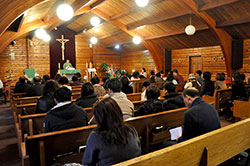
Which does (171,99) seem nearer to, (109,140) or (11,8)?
(109,140)

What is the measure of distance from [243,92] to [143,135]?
3.27 metres

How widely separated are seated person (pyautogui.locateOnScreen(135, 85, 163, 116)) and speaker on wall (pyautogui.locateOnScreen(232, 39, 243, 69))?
6.16 metres

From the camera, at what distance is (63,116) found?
217cm

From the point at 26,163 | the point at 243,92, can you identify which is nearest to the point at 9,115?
the point at 26,163

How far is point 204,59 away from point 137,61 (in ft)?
15.3

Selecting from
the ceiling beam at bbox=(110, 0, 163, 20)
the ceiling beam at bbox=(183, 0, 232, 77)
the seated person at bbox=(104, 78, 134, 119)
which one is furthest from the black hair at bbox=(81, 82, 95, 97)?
the ceiling beam at bbox=(110, 0, 163, 20)

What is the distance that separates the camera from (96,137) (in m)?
1.37

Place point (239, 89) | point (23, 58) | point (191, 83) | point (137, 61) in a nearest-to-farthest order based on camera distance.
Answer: point (239, 89)
point (191, 83)
point (23, 58)
point (137, 61)

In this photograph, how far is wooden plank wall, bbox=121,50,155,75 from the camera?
12.3 meters

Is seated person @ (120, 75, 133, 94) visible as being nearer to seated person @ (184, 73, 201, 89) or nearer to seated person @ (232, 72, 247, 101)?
seated person @ (184, 73, 201, 89)

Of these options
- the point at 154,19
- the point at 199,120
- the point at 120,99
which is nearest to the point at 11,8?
the point at 120,99

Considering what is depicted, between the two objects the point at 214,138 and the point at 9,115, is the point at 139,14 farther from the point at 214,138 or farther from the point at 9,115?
the point at 214,138

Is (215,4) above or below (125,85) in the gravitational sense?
above

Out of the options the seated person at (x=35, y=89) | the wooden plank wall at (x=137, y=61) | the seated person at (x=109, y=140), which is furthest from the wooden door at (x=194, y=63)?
the seated person at (x=109, y=140)
